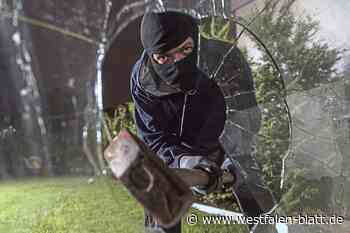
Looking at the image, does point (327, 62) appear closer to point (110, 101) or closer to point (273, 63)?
point (273, 63)

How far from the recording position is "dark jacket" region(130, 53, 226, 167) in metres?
0.54

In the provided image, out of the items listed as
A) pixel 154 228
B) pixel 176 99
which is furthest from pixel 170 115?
pixel 154 228

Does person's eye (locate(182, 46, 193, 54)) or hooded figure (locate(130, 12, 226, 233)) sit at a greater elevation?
person's eye (locate(182, 46, 193, 54))

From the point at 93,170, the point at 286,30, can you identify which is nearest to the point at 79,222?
the point at 93,170

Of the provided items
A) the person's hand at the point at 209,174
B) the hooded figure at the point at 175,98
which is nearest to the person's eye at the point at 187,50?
→ the hooded figure at the point at 175,98

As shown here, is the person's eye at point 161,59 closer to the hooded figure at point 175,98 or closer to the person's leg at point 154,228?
the hooded figure at point 175,98

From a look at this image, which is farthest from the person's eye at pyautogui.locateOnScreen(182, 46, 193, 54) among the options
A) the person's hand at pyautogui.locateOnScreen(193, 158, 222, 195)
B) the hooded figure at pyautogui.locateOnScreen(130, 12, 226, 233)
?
the person's hand at pyautogui.locateOnScreen(193, 158, 222, 195)

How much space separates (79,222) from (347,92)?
0.42 metres

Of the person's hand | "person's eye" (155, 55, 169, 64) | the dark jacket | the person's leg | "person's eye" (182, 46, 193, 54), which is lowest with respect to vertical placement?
the person's leg

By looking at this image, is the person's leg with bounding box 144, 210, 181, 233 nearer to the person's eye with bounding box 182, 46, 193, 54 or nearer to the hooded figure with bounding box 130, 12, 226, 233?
the hooded figure with bounding box 130, 12, 226, 233

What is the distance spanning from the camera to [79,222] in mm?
579

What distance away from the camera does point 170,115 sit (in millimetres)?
547

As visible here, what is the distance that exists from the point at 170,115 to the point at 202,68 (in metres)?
0.08

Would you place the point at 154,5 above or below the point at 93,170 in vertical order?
above
